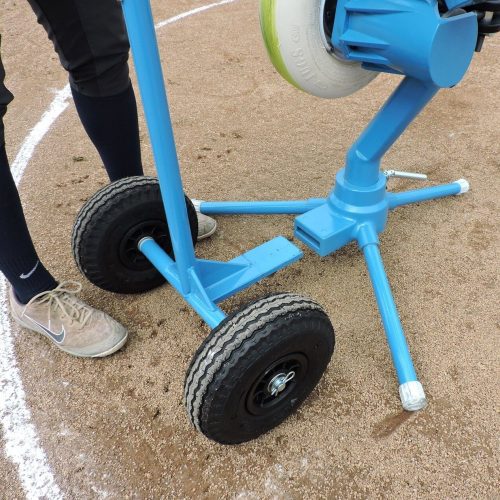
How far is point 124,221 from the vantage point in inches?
48.4

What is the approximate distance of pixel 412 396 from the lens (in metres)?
1.08

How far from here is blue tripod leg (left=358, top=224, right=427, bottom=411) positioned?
1.09 m

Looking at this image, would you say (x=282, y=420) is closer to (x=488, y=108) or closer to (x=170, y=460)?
(x=170, y=460)

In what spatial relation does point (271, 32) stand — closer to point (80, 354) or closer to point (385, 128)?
point (385, 128)

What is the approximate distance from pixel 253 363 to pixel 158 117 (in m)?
0.48

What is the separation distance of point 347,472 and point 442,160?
1.38 metres

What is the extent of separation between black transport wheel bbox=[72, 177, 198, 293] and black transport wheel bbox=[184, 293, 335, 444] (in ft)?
1.49

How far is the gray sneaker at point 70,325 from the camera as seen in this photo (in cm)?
122

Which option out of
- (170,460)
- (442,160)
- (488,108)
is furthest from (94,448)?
(488,108)

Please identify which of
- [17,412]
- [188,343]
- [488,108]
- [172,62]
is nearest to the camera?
[17,412]

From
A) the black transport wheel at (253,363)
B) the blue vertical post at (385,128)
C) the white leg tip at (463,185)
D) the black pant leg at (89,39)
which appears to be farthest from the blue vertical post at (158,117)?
the white leg tip at (463,185)

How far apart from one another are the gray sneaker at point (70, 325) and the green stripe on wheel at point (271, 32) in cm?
78

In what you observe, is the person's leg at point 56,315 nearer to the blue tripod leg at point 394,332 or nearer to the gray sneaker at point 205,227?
the gray sneaker at point 205,227

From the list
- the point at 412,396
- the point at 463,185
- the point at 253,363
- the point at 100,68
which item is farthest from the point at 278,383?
the point at 463,185
